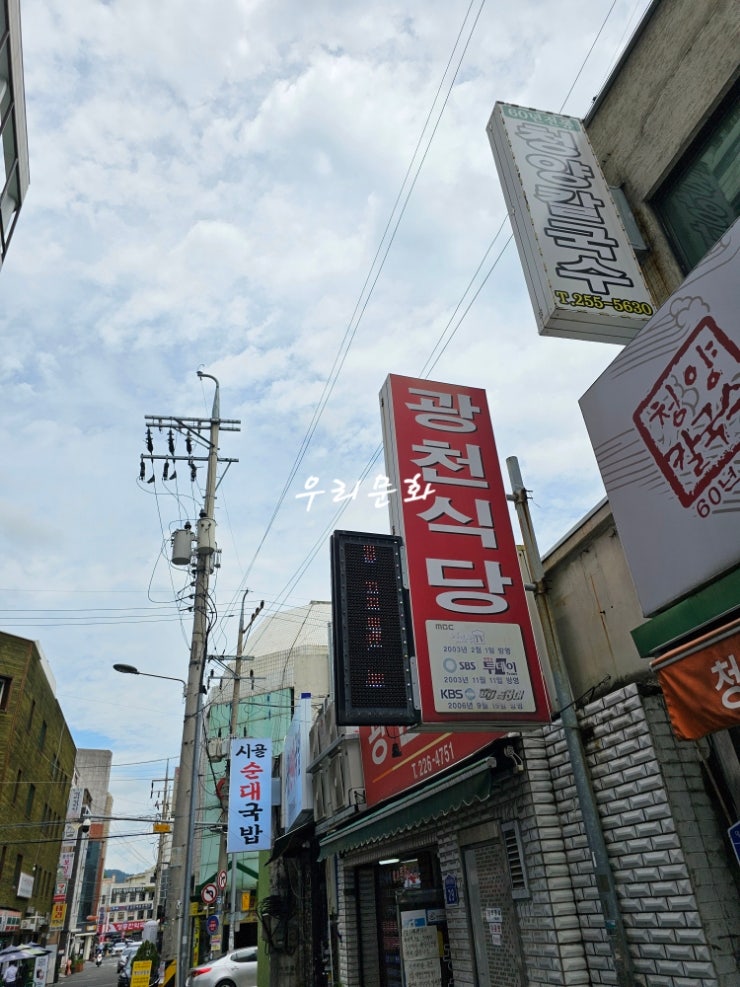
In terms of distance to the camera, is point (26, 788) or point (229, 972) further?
point (26, 788)

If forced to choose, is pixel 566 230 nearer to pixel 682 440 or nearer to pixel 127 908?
pixel 682 440

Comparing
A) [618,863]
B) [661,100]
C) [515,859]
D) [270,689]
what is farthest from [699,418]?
[270,689]

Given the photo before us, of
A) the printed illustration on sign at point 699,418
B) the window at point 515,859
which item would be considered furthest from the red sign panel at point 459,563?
the printed illustration on sign at point 699,418

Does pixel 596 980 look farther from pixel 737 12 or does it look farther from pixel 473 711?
pixel 737 12

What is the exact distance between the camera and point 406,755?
9672 millimetres

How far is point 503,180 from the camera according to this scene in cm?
755

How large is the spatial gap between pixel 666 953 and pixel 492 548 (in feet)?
11.9

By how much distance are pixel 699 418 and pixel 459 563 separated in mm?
2741

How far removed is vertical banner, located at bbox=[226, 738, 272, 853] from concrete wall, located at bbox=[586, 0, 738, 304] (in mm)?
15950

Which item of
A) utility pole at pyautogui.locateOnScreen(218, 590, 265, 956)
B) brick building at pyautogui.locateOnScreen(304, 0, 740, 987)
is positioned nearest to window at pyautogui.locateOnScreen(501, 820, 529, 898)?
brick building at pyautogui.locateOnScreen(304, 0, 740, 987)

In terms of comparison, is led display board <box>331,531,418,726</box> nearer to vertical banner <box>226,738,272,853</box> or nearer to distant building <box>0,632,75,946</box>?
vertical banner <box>226,738,272,853</box>

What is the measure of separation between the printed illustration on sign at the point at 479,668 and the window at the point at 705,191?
4312mm

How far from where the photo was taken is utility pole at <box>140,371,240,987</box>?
12.5m

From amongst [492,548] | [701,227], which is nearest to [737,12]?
[701,227]
